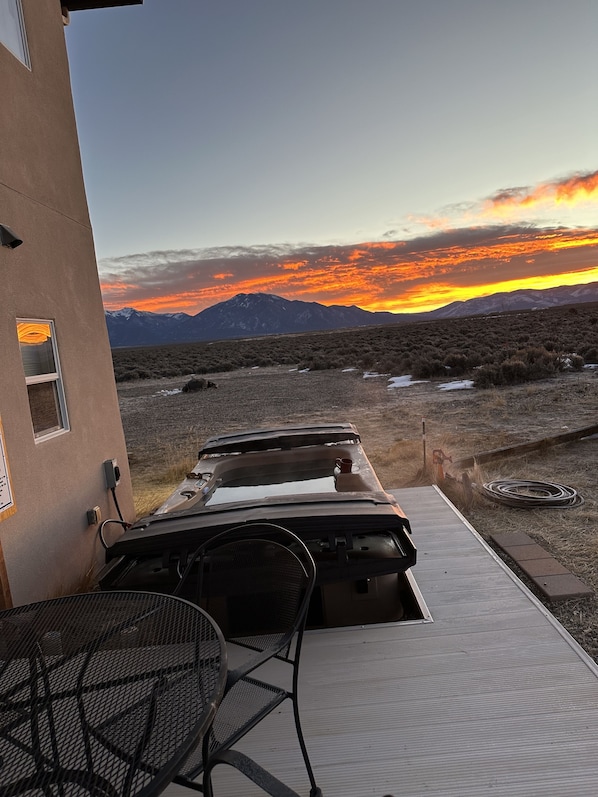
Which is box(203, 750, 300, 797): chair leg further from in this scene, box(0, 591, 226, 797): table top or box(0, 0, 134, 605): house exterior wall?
box(0, 0, 134, 605): house exterior wall

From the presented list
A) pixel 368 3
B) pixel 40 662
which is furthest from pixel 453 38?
pixel 40 662

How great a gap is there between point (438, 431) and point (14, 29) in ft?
27.9

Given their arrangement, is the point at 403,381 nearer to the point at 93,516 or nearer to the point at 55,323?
the point at 93,516

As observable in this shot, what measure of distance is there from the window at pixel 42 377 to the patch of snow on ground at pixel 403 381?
13849 mm

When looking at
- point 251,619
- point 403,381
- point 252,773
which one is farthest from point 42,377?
point 403,381

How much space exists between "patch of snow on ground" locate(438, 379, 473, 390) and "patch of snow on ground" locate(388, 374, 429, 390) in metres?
1.10

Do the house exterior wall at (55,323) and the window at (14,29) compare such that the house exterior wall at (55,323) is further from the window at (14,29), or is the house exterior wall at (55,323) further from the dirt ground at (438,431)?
the dirt ground at (438,431)

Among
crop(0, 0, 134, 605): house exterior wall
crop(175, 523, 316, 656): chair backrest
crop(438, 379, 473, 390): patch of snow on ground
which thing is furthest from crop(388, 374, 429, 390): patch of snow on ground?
crop(175, 523, 316, 656): chair backrest

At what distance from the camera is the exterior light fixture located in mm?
3506

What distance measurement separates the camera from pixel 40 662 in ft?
5.86

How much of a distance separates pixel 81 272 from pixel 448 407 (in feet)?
32.0

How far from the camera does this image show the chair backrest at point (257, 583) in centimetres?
206

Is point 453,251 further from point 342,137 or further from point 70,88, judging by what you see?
point 70,88

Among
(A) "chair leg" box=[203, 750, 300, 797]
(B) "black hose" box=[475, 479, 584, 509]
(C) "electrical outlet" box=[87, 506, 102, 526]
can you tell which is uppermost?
(A) "chair leg" box=[203, 750, 300, 797]
